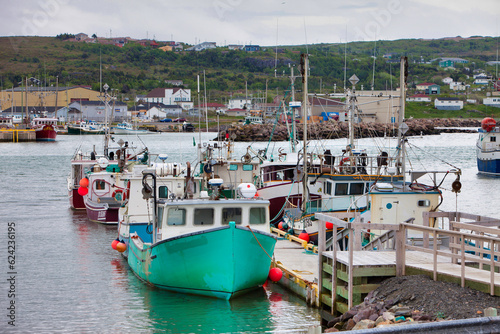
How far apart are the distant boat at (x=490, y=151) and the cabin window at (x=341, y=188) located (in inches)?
1426

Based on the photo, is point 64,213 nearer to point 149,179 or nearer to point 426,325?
point 149,179

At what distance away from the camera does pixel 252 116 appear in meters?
142

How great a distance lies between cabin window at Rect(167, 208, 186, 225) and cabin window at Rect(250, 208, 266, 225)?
5.86 feet

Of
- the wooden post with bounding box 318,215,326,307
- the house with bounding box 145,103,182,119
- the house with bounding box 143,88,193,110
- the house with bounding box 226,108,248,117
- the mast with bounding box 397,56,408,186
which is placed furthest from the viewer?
the house with bounding box 143,88,193,110

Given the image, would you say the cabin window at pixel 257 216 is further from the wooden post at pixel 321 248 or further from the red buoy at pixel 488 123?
the red buoy at pixel 488 123

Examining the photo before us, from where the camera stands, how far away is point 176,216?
16469 mm

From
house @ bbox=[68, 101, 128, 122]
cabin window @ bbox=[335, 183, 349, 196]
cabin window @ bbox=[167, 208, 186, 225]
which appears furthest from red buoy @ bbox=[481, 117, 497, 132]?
house @ bbox=[68, 101, 128, 122]

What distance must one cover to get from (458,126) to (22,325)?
158188mm

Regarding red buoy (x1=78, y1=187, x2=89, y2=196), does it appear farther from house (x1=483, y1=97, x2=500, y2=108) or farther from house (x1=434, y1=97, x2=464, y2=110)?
house (x1=483, y1=97, x2=500, y2=108)

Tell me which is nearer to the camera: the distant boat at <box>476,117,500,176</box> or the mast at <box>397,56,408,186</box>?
the mast at <box>397,56,408,186</box>

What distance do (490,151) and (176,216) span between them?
47.2m

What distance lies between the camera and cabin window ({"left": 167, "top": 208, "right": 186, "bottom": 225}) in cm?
1644

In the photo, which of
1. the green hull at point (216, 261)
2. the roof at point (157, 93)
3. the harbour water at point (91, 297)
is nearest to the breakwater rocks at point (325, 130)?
the harbour water at point (91, 297)

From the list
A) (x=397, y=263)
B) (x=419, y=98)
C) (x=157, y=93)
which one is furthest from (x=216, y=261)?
(x=419, y=98)
